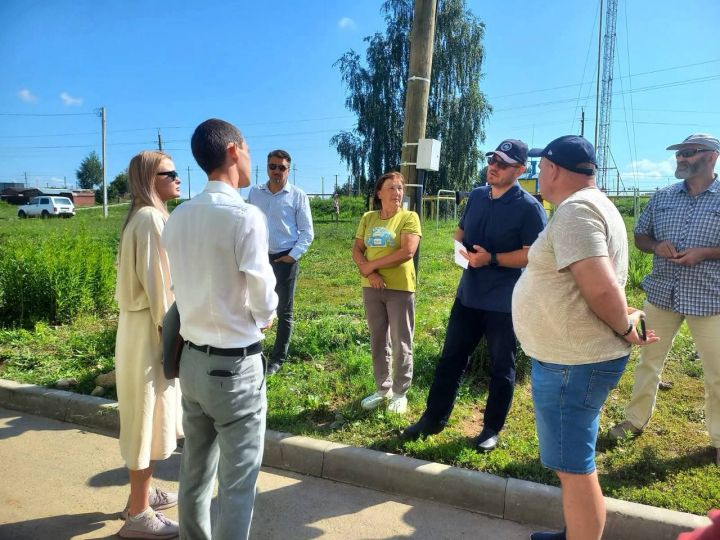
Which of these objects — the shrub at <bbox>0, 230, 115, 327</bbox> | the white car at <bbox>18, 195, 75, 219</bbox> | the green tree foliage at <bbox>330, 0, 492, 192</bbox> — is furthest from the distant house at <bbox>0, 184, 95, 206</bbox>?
the shrub at <bbox>0, 230, 115, 327</bbox>

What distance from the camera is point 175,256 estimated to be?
207 cm

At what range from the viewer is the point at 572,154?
2.19 metres

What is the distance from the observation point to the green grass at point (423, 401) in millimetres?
3176

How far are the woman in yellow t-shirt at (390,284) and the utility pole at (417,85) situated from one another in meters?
0.30

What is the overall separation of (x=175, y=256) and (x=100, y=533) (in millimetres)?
1791

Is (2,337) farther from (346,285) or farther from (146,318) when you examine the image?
(346,285)

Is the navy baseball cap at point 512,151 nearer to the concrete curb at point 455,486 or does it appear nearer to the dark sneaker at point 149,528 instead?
the concrete curb at point 455,486

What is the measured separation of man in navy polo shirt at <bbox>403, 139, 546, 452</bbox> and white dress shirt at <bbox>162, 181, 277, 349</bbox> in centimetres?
170

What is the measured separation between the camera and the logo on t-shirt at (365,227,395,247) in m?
3.89

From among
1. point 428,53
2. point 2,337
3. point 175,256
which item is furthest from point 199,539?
point 2,337

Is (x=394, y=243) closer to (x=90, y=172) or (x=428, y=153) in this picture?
(x=428, y=153)

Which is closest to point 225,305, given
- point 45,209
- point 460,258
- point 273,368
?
point 460,258

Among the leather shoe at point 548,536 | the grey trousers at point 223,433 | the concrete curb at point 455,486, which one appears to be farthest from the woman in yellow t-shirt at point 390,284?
the grey trousers at point 223,433

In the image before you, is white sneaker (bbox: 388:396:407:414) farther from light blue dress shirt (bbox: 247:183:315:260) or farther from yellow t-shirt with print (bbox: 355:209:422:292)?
light blue dress shirt (bbox: 247:183:315:260)
